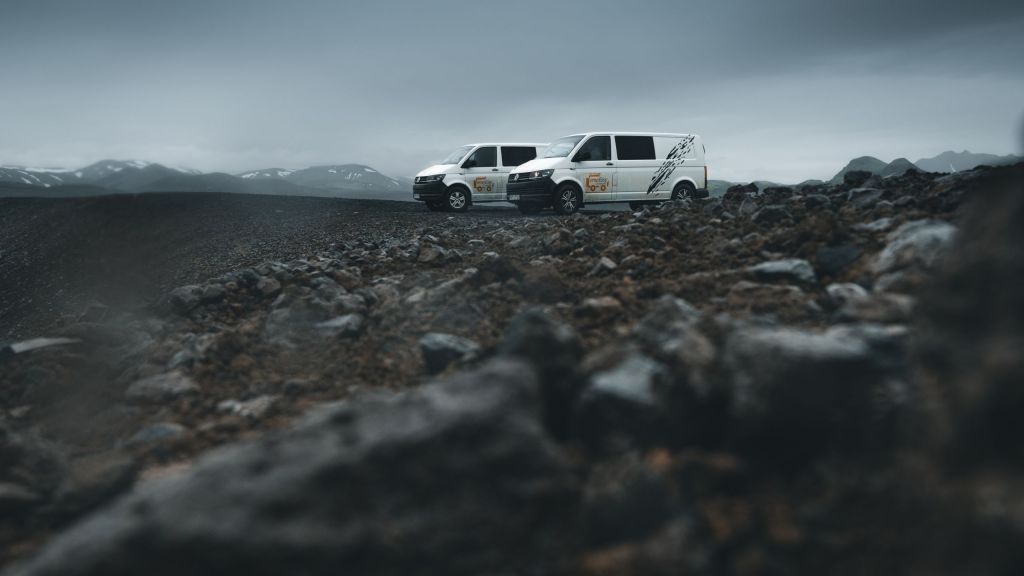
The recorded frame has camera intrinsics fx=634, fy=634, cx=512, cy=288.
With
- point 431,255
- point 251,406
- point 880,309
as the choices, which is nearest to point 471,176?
point 431,255

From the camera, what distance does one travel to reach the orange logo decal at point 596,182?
1371cm

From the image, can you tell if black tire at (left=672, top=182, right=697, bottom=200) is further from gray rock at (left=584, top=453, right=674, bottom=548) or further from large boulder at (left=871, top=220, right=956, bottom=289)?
gray rock at (left=584, top=453, right=674, bottom=548)

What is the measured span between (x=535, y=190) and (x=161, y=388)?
9.94m

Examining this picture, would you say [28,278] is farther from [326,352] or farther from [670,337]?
[670,337]

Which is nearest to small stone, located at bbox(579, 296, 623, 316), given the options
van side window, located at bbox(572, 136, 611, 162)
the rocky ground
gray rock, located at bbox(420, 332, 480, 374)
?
the rocky ground

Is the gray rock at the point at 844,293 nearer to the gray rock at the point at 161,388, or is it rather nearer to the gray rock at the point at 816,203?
the gray rock at the point at 816,203

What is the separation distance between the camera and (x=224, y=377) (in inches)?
173

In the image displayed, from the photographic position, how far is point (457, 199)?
15844mm

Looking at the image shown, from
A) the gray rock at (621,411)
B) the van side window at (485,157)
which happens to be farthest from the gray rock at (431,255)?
the van side window at (485,157)

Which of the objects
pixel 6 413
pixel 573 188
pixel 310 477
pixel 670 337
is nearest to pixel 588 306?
pixel 670 337

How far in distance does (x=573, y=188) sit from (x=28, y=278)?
11.4 meters

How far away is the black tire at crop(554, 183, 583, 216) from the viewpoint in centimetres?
1346

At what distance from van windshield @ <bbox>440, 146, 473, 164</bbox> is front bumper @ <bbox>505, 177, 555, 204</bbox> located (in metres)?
2.91

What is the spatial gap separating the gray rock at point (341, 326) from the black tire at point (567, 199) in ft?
28.9
